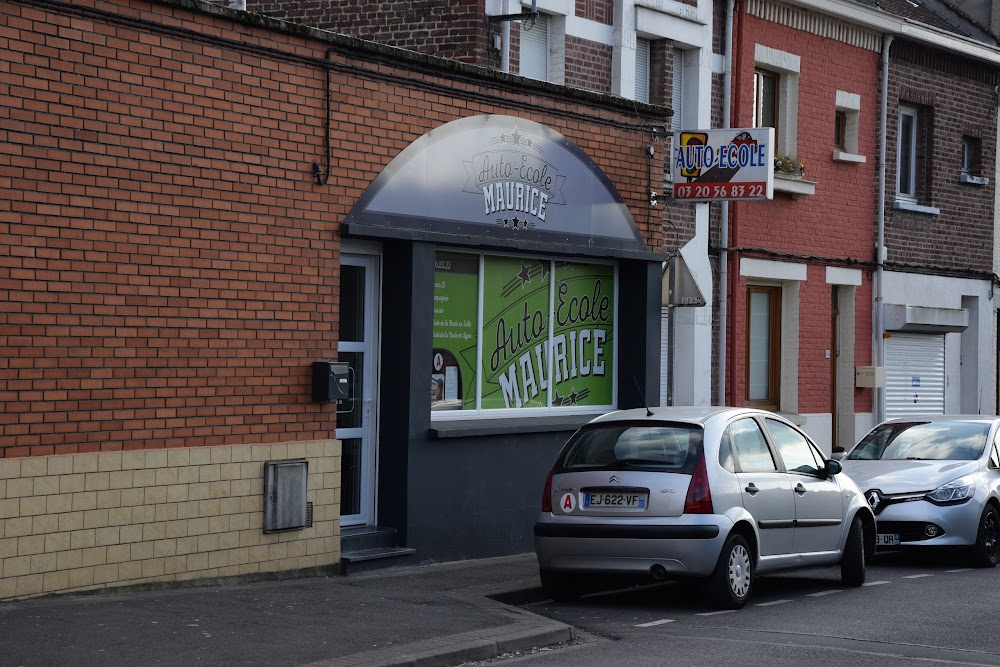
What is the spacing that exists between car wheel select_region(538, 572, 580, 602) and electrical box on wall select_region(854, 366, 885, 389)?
515 inches

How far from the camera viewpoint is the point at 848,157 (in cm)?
2323

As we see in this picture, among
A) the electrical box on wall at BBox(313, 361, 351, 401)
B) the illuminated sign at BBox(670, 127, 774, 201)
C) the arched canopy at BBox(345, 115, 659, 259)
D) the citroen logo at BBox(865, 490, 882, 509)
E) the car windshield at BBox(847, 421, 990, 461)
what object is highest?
the illuminated sign at BBox(670, 127, 774, 201)

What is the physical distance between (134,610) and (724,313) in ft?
41.3

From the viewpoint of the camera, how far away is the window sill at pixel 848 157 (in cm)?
2312

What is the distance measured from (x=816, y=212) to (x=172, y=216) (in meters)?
13.8

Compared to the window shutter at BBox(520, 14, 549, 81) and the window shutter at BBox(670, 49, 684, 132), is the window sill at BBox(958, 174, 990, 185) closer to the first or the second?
the window shutter at BBox(670, 49, 684, 132)

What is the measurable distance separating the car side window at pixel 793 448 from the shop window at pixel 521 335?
317 cm

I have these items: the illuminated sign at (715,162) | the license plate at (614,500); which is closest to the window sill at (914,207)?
the illuminated sign at (715,162)

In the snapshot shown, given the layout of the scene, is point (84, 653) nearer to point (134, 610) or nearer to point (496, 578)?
point (134, 610)

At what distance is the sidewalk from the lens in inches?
332

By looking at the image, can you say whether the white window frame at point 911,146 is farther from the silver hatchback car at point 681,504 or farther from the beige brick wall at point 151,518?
the beige brick wall at point 151,518

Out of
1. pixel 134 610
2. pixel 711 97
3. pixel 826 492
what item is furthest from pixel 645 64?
pixel 134 610

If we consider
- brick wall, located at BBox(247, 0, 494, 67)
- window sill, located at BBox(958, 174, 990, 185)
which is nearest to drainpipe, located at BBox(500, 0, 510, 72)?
brick wall, located at BBox(247, 0, 494, 67)

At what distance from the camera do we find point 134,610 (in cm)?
976
